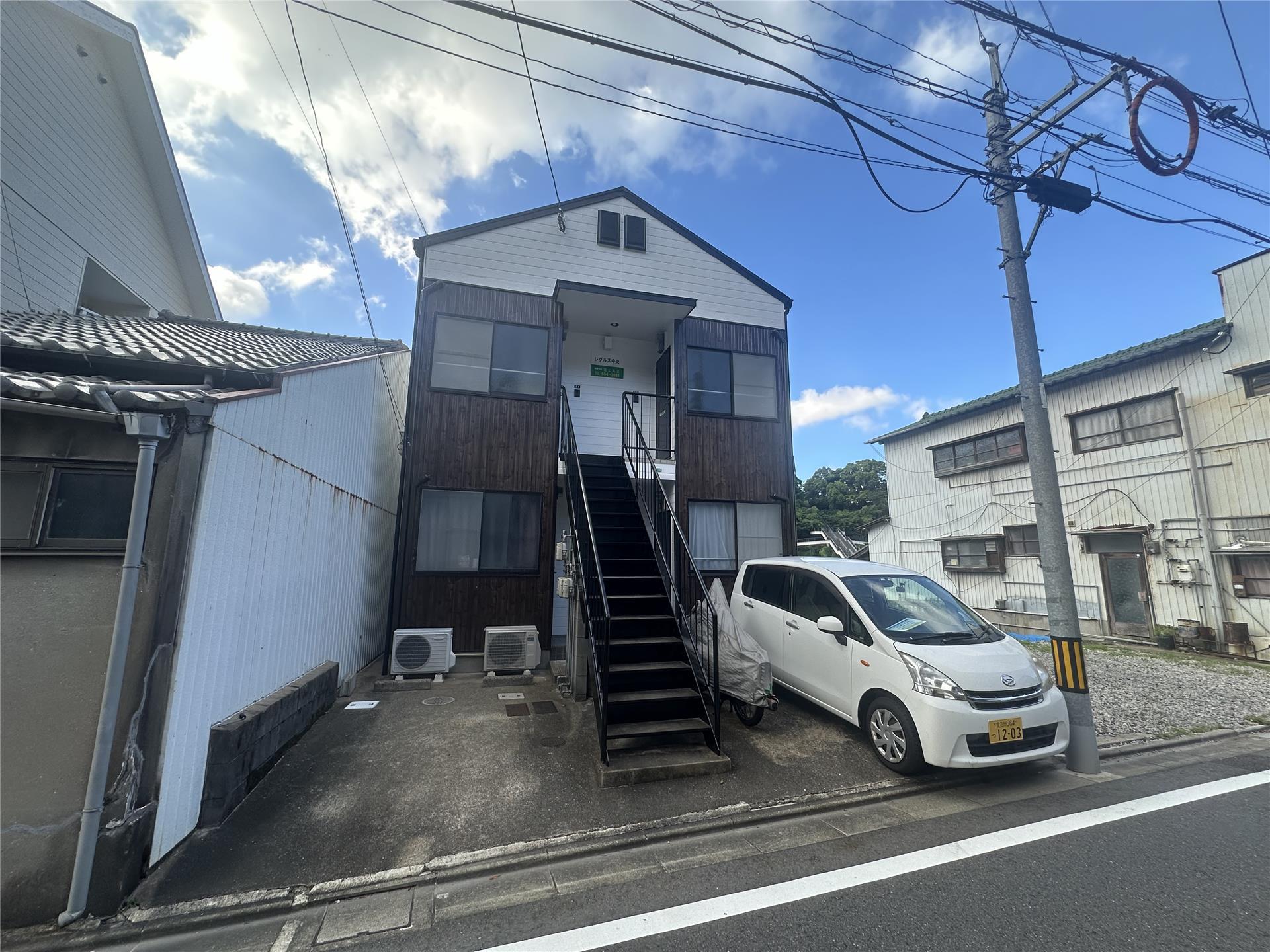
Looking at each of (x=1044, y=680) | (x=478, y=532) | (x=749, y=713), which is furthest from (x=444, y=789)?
(x=1044, y=680)

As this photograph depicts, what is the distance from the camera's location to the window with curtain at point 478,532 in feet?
23.1

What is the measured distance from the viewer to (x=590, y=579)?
17.9 ft

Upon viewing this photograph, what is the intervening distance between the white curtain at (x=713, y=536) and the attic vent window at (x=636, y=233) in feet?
14.9

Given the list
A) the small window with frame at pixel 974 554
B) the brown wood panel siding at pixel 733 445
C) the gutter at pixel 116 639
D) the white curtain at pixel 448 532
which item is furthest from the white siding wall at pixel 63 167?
the small window with frame at pixel 974 554

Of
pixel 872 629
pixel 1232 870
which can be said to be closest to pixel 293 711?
pixel 872 629

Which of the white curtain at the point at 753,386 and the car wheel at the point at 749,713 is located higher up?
the white curtain at the point at 753,386

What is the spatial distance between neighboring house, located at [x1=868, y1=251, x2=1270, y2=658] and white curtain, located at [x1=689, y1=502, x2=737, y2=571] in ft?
22.4

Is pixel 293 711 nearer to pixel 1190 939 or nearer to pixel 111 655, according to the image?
pixel 111 655

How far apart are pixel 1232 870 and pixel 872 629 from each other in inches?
87.0

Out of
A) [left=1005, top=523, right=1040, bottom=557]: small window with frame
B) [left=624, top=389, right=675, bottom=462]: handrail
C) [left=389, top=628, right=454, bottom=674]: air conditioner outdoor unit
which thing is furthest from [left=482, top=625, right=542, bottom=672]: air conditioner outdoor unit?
[left=1005, top=523, right=1040, bottom=557]: small window with frame

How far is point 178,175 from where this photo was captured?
8.87 m

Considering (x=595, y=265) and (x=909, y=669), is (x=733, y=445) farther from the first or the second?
(x=909, y=669)

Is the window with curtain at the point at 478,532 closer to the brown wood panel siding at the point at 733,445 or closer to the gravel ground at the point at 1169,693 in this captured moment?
the brown wood panel siding at the point at 733,445

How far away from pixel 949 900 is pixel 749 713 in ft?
8.08
